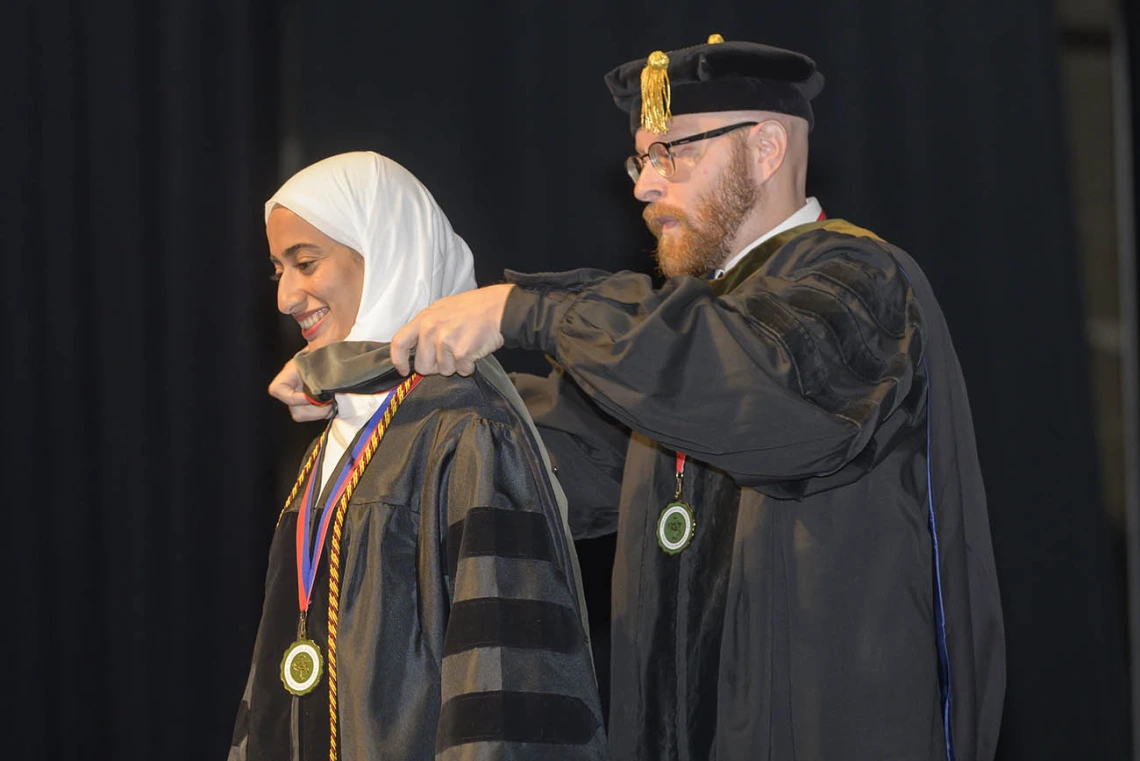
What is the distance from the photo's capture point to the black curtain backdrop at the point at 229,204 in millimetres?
3875

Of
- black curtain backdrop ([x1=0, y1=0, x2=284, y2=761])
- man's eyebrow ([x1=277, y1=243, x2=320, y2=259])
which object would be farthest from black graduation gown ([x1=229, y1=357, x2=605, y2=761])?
black curtain backdrop ([x1=0, y1=0, x2=284, y2=761])

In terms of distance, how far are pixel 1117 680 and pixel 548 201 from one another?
216 cm

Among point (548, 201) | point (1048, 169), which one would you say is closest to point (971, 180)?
Result: point (1048, 169)

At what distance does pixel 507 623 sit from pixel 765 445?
1.66 feet

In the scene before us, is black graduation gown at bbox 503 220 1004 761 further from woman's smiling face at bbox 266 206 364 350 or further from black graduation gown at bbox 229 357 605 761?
woman's smiling face at bbox 266 206 364 350

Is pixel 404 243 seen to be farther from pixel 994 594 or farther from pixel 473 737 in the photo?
pixel 994 594

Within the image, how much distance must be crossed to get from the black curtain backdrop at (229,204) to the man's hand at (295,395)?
145cm

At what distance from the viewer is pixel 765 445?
2.04 m

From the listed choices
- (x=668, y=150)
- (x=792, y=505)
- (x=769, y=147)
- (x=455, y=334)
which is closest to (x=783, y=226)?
(x=769, y=147)

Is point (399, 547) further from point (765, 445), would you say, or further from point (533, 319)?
point (765, 445)

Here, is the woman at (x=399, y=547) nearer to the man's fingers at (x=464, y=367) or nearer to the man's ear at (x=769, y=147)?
the man's fingers at (x=464, y=367)

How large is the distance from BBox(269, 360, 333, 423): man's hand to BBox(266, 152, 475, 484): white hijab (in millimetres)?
110

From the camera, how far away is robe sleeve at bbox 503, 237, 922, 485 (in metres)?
2.02

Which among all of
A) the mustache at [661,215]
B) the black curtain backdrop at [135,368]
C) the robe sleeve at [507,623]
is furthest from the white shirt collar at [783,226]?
the black curtain backdrop at [135,368]
